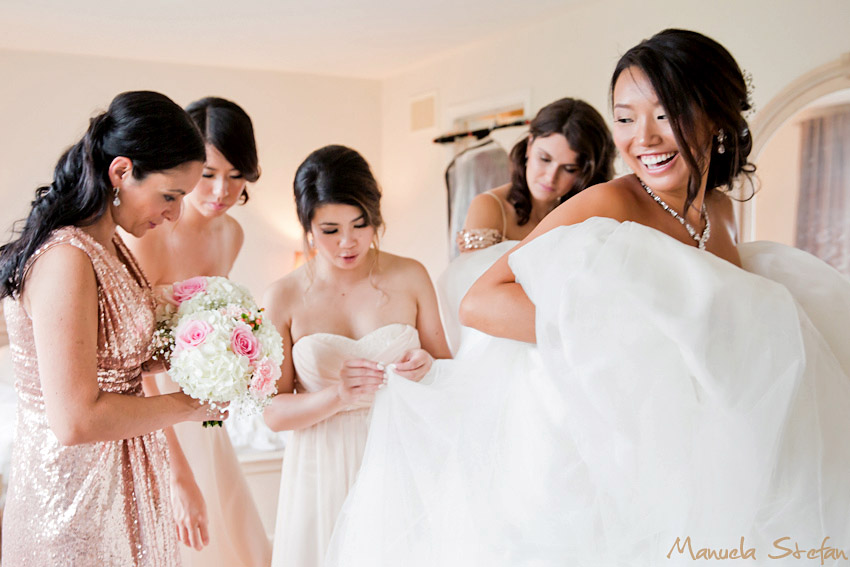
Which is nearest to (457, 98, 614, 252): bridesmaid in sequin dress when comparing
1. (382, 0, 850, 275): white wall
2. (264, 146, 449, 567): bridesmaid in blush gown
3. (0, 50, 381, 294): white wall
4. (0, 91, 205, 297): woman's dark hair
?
(382, 0, 850, 275): white wall

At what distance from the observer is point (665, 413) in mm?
1100

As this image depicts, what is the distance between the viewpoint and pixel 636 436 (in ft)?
3.68

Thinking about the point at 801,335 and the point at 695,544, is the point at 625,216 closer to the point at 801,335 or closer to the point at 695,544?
the point at 801,335

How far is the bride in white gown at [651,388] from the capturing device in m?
1.08

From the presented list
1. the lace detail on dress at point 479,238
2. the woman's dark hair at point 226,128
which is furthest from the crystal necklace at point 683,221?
the woman's dark hair at point 226,128

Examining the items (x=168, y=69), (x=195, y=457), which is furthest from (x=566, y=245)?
(x=168, y=69)

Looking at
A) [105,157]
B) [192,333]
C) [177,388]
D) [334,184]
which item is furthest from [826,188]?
[105,157]

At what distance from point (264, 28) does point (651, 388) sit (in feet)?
17.6

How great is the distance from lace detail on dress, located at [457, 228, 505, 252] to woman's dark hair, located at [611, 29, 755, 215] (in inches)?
54.5

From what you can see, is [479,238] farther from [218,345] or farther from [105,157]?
[105,157]

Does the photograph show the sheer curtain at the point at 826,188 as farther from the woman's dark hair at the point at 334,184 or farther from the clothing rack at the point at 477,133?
the woman's dark hair at the point at 334,184

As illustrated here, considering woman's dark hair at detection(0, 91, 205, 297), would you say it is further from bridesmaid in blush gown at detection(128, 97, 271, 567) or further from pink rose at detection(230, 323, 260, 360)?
bridesmaid in blush gown at detection(128, 97, 271, 567)

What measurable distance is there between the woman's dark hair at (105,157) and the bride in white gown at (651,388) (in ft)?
2.47

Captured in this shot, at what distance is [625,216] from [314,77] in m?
6.62
